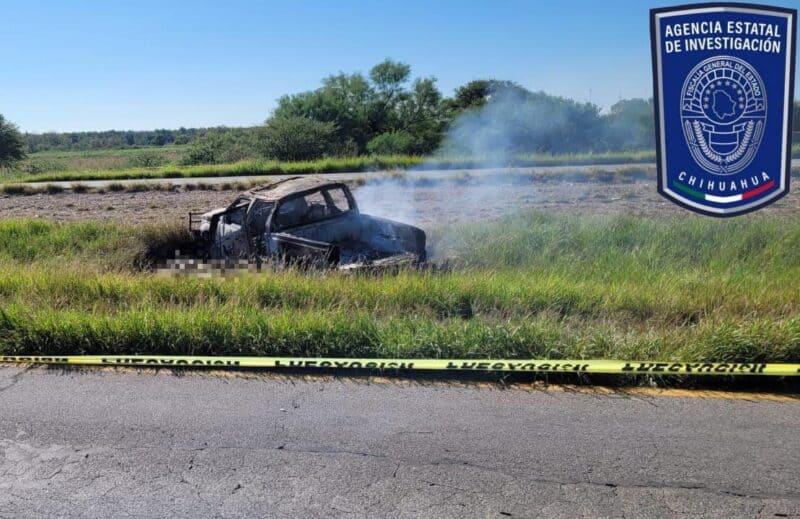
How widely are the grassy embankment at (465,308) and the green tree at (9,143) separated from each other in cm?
4740

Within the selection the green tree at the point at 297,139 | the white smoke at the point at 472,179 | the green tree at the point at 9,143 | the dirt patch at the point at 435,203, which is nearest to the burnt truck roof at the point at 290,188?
the white smoke at the point at 472,179

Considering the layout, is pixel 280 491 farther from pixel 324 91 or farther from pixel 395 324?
pixel 324 91

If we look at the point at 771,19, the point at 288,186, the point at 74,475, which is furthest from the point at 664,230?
the point at 74,475

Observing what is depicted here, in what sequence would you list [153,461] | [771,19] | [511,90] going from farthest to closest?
[511,90]
[771,19]
[153,461]

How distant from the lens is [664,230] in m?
9.58

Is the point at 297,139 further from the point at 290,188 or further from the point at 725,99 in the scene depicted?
the point at 725,99

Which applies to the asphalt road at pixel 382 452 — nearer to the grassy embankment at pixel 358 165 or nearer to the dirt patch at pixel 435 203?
the dirt patch at pixel 435 203

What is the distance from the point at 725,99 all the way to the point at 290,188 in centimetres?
547

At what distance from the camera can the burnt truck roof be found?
8.73m

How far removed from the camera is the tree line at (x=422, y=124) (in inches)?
583

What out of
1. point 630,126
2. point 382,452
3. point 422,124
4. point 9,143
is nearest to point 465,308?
point 382,452

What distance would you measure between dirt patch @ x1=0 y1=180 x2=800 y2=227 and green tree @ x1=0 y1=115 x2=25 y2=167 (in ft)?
113

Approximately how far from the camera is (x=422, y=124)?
1042 inches

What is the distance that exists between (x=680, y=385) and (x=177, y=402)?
134 inches
